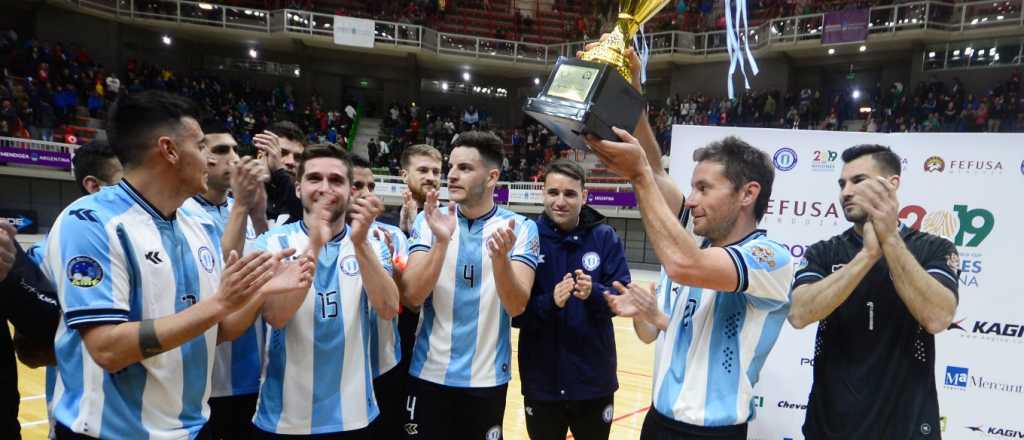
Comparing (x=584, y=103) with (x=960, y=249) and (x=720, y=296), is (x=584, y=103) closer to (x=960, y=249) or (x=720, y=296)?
(x=720, y=296)

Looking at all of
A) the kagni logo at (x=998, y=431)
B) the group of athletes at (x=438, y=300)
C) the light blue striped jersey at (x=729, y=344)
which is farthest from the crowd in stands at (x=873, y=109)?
the light blue striped jersey at (x=729, y=344)

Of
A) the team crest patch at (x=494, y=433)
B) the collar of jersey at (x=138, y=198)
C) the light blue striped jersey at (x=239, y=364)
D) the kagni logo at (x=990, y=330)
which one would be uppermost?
the collar of jersey at (x=138, y=198)

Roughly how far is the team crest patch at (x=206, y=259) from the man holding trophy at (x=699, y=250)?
1.39 meters

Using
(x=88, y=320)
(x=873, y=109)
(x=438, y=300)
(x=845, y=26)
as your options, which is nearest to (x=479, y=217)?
(x=438, y=300)

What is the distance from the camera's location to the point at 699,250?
2.07 meters

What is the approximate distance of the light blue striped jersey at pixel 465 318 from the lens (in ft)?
10.3

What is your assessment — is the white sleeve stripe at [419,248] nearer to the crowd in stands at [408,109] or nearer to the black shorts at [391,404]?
the black shorts at [391,404]

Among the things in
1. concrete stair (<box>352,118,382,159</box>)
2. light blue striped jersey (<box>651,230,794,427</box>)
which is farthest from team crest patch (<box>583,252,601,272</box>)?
concrete stair (<box>352,118,382,159</box>)

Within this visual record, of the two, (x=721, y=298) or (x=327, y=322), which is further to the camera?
(x=327, y=322)

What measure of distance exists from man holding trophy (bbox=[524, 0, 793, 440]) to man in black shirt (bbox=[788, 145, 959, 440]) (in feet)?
1.12

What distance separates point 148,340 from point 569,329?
220 cm

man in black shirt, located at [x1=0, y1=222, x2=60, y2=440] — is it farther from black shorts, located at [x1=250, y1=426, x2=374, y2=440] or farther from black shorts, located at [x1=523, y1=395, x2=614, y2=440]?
black shorts, located at [x1=523, y1=395, x2=614, y2=440]

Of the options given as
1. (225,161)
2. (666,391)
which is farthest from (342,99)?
(666,391)

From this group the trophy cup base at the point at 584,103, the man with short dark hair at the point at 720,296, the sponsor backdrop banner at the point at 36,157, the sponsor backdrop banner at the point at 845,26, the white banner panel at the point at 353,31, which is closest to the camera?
the trophy cup base at the point at 584,103
